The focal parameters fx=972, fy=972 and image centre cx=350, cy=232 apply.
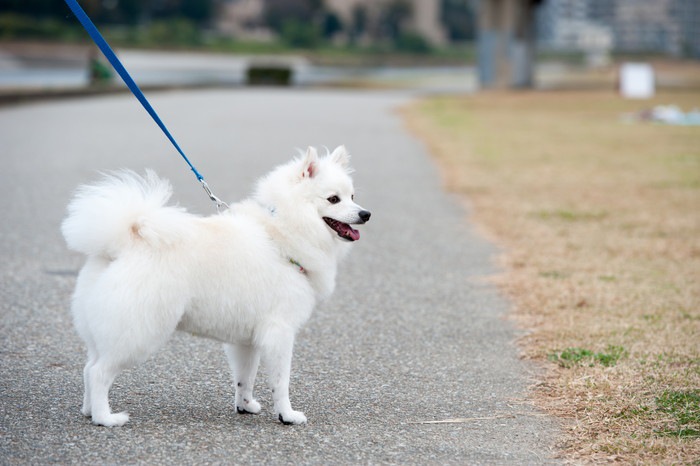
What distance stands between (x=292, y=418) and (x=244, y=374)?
12.7 inches

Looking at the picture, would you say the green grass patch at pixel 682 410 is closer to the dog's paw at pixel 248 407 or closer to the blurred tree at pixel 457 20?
the dog's paw at pixel 248 407

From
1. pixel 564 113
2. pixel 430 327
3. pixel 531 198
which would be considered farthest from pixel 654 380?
pixel 564 113

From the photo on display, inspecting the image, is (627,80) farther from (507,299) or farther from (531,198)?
(507,299)

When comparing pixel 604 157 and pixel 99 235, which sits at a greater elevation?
pixel 99 235

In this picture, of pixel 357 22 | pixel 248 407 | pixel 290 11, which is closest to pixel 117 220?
pixel 248 407

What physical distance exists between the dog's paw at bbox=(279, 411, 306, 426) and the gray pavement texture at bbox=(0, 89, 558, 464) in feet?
0.18

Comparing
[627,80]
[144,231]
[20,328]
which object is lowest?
[627,80]

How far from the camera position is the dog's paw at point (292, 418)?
4.49m

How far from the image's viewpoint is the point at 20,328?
19.9ft

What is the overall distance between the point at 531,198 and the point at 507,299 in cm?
559

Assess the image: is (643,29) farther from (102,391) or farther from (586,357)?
(102,391)

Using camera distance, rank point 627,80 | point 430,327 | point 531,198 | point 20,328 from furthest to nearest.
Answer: point 627,80 → point 531,198 → point 430,327 → point 20,328

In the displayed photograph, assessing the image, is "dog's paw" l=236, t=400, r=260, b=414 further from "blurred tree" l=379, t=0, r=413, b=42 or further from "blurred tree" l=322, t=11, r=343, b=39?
"blurred tree" l=379, t=0, r=413, b=42

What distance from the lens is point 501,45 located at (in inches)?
1779
